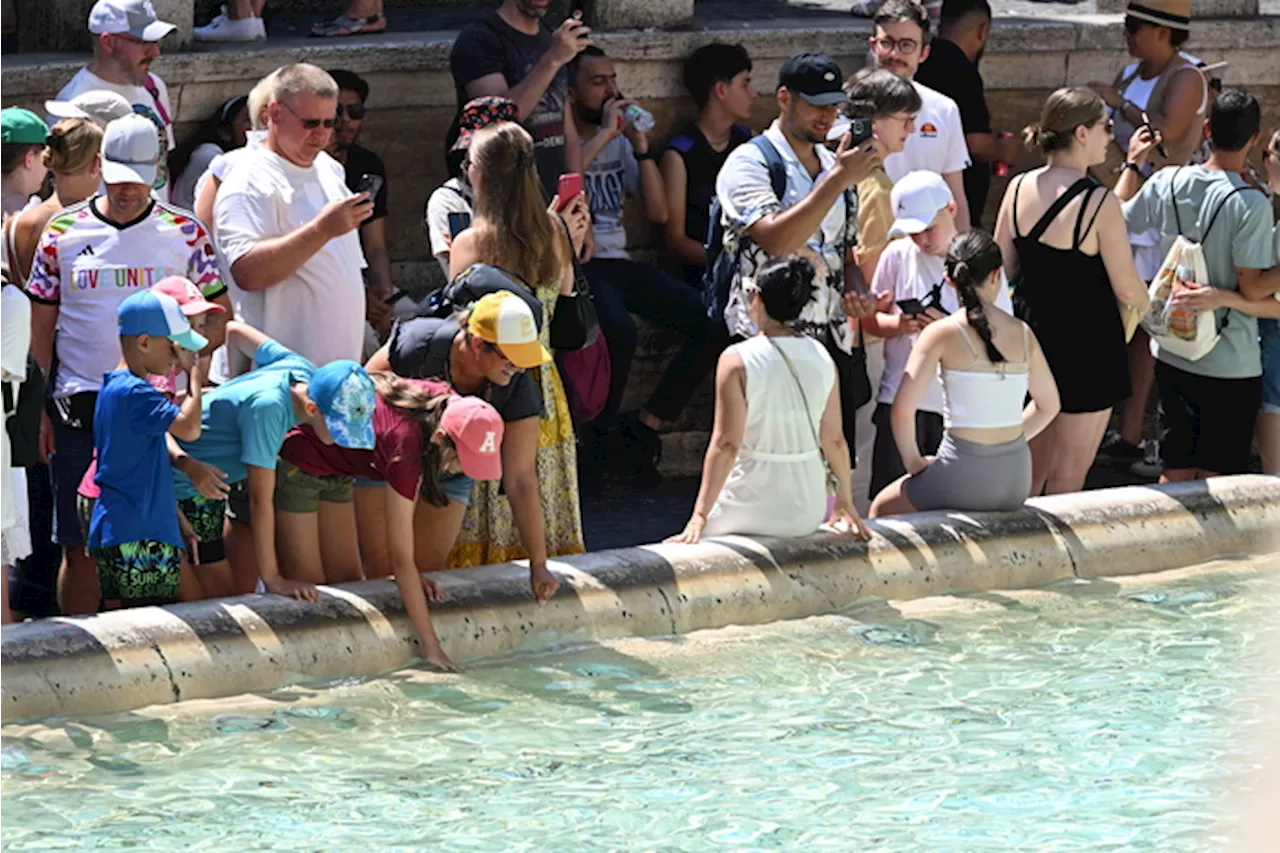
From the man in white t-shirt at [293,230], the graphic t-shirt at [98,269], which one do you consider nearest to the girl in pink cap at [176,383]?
the graphic t-shirt at [98,269]

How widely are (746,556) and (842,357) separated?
106 centimetres

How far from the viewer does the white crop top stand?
736cm

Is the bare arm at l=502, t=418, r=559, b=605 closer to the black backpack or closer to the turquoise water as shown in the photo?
the turquoise water

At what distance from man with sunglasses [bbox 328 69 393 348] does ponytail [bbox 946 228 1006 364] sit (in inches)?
94.8

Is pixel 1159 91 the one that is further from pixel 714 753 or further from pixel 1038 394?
pixel 714 753

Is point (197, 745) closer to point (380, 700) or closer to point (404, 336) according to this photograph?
point (380, 700)

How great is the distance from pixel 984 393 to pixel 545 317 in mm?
1545

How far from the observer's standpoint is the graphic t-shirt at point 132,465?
20.0 ft

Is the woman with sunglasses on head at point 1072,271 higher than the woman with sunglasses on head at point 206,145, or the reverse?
the woman with sunglasses on head at point 206,145

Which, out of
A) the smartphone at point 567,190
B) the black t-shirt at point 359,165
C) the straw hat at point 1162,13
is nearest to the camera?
the smartphone at point 567,190

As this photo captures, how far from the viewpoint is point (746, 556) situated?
7043 millimetres

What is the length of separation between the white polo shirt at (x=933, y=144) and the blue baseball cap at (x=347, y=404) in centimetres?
323

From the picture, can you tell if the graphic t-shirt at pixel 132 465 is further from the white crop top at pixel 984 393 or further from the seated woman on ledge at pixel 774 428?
the white crop top at pixel 984 393

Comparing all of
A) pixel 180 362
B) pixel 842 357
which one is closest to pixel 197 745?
pixel 180 362
